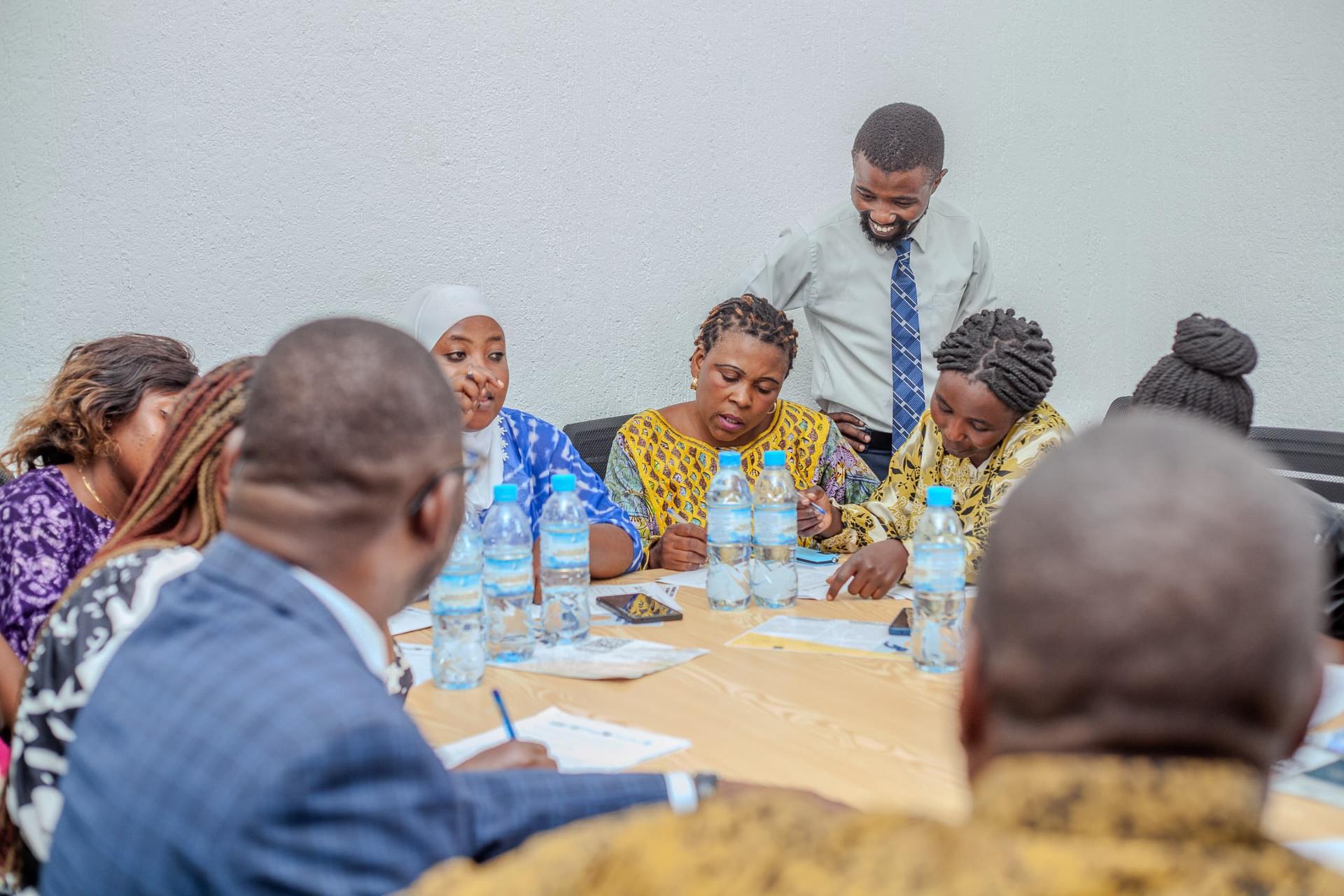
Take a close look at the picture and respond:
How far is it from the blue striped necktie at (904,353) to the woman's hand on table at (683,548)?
136 centimetres

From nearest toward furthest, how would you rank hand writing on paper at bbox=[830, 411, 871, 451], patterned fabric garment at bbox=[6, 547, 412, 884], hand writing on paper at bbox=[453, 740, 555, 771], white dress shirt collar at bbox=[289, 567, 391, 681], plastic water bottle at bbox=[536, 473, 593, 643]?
white dress shirt collar at bbox=[289, 567, 391, 681] < patterned fabric garment at bbox=[6, 547, 412, 884] < hand writing on paper at bbox=[453, 740, 555, 771] < plastic water bottle at bbox=[536, 473, 593, 643] < hand writing on paper at bbox=[830, 411, 871, 451]

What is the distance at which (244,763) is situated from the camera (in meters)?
0.89

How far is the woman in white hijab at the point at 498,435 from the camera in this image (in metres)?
2.60

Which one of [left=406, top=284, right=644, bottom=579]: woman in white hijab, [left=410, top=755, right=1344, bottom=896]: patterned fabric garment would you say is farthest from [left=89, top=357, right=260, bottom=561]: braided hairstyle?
[left=406, top=284, right=644, bottom=579]: woman in white hijab

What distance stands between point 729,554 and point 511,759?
1034 mm

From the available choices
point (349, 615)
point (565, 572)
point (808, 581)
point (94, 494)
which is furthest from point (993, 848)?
point (94, 494)

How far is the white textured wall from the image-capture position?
120 inches

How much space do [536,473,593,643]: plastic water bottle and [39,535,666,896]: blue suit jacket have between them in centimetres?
106

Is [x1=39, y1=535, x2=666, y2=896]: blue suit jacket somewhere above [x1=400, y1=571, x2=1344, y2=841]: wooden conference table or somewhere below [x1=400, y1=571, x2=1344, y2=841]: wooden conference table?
above

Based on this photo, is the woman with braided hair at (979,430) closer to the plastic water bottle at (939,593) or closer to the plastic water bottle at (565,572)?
the plastic water bottle at (939,593)

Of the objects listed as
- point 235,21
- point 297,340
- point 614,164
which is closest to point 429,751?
point 297,340

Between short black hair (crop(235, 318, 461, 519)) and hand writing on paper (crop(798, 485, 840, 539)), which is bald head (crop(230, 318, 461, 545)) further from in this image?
hand writing on paper (crop(798, 485, 840, 539))

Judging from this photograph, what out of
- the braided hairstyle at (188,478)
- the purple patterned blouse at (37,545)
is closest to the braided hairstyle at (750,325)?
the purple patterned blouse at (37,545)

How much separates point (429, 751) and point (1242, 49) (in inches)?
211
